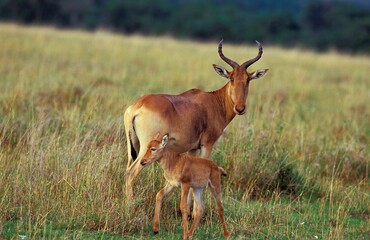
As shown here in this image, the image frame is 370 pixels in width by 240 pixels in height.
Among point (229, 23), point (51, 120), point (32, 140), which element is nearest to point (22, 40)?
point (51, 120)

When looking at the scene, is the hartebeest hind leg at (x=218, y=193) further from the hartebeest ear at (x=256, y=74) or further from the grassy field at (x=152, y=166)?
the hartebeest ear at (x=256, y=74)

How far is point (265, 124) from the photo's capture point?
422 inches

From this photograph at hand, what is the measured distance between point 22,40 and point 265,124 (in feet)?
34.0

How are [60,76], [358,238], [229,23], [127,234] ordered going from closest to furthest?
[127,234], [358,238], [60,76], [229,23]

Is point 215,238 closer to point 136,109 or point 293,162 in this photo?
point 136,109

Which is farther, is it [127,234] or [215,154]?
[215,154]

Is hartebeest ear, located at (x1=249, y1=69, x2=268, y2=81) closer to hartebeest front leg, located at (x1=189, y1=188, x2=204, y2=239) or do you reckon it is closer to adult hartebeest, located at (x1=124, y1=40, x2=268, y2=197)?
adult hartebeest, located at (x1=124, y1=40, x2=268, y2=197)

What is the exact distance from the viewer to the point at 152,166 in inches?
312

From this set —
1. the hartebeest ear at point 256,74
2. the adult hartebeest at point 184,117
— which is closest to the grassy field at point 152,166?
the adult hartebeest at point 184,117

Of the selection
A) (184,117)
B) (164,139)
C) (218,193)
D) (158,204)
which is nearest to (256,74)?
(184,117)

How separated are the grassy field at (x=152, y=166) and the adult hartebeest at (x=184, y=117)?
460mm

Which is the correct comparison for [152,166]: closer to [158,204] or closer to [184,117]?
[184,117]

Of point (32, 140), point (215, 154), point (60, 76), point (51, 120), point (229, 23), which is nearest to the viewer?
point (32, 140)

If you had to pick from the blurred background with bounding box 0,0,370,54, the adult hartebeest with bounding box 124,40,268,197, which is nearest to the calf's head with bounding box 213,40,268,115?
the adult hartebeest with bounding box 124,40,268,197
